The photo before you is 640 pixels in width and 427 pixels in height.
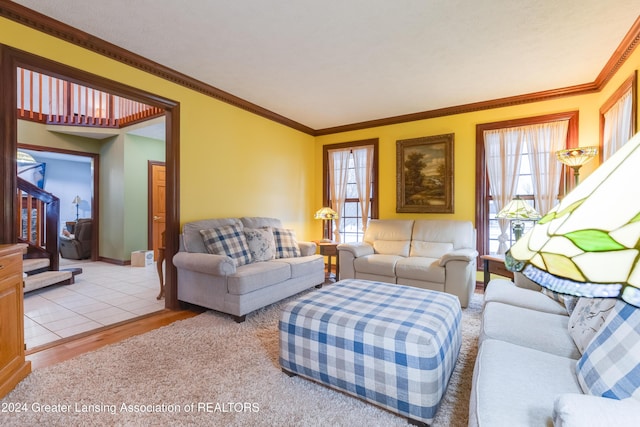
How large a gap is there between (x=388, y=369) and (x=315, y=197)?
13.6 feet

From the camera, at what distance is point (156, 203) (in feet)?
20.0

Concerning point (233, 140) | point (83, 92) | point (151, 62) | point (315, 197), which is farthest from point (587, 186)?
point (83, 92)

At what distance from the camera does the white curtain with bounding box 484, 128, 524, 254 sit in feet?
12.7

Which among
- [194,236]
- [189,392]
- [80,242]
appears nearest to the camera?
[189,392]

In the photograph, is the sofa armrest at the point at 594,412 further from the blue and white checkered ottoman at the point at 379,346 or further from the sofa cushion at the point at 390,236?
the sofa cushion at the point at 390,236

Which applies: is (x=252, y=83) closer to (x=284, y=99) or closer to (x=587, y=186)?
(x=284, y=99)

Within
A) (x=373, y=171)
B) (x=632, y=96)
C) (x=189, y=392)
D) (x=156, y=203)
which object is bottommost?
(x=189, y=392)

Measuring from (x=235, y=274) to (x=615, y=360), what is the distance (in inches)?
102

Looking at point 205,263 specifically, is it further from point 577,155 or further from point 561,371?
point 577,155

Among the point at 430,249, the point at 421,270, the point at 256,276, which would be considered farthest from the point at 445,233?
the point at 256,276

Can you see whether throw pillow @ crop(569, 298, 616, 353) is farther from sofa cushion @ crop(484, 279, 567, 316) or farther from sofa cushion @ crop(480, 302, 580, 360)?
sofa cushion @ crop(484, 279, 567, 316)

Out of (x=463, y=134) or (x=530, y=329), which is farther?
(x=463, y=134)

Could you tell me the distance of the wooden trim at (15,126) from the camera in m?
2.15

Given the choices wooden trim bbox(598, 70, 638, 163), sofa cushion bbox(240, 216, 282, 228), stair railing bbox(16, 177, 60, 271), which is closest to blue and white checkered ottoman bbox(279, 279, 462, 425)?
sofa cushion bbox(240, 216, 282, 228)
